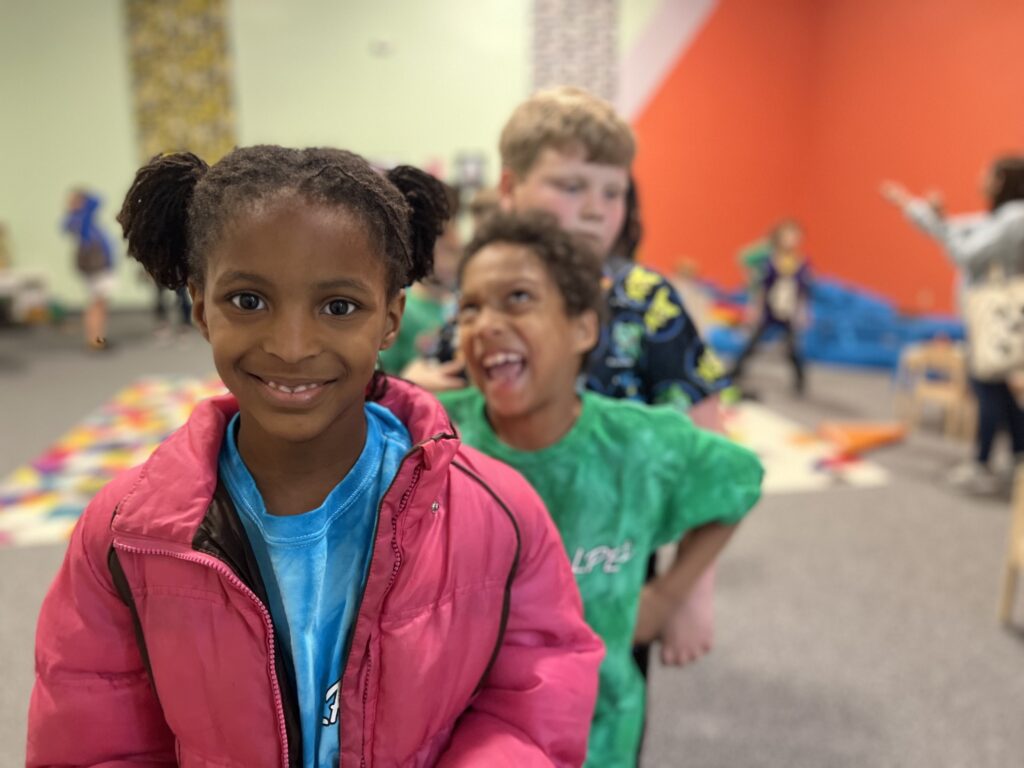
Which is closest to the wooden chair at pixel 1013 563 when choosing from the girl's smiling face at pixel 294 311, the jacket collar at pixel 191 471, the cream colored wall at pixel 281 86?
the jacket collar at pixel 191 471

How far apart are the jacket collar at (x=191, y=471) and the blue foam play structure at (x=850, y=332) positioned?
568 centimetres

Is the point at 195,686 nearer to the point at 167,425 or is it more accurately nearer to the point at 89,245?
the point at 167,425

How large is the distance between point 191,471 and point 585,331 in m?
0.63

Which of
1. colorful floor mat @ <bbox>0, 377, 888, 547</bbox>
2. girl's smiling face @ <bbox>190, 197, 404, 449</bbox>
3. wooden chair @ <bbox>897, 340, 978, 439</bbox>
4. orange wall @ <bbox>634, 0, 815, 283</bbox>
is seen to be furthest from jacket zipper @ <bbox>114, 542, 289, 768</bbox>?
orange wall @ <bbox>634, 0, 815, 283</bbox>

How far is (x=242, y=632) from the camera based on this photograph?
69 centimetres

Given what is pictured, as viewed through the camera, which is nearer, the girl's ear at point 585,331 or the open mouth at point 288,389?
the open mouth at point 288,389

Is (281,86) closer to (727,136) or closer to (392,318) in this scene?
(727,136)

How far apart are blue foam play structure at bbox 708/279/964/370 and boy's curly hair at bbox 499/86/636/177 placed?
511 centimetres

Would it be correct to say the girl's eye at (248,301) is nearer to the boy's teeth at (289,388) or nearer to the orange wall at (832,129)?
the boy's teeth at (289,388)

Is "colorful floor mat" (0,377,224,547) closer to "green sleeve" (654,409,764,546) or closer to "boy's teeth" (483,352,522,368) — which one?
"boy's teeth" (483,352,522,368)

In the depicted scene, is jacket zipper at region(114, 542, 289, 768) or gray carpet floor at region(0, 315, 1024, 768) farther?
gray carpet floor at region(0, 315, 1024, 768)

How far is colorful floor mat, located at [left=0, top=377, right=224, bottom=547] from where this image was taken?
10.4 feet

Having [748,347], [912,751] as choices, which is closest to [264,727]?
[912,751]

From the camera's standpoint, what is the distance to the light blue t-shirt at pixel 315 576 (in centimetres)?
73
